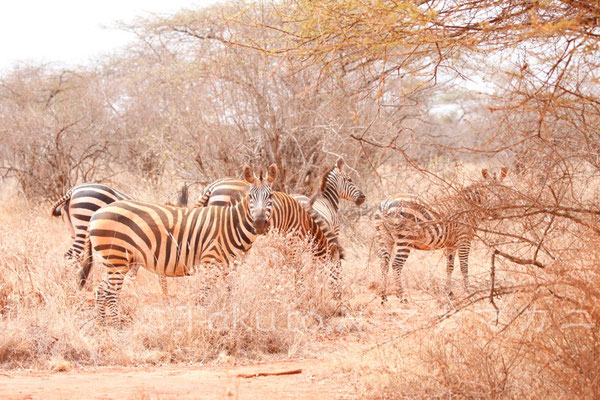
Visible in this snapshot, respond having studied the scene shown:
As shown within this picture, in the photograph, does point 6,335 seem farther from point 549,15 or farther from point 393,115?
point 393,115

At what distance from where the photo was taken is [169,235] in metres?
6.51

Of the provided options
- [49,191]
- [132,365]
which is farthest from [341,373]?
[49,191]

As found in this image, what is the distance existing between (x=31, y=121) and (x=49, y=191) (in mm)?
1892

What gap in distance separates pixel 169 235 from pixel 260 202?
91 cm

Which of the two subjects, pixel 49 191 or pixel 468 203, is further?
pixel 49 191

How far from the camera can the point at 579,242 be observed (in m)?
4.35

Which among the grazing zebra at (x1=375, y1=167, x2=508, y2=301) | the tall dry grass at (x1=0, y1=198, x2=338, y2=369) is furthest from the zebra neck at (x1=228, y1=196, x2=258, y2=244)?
the grazing zebra at (x1=375, y1=167, x2=508, y2=301)

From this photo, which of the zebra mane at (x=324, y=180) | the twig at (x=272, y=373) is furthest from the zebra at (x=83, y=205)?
the twig at (x=272, y=373)

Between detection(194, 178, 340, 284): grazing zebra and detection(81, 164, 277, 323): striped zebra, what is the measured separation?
435 mm

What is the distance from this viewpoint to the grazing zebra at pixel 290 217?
7273mm

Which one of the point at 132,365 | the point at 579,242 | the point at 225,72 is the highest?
the point at 225,72

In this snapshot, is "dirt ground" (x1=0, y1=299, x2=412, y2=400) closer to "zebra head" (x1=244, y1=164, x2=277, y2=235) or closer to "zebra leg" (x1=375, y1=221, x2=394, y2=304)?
"zebra head" (x1=244, y1=164, x2=277, y2=235)

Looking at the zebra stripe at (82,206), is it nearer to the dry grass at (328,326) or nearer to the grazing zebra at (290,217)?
the dry grass at (328,326)

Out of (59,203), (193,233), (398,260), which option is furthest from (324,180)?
(59,203)
